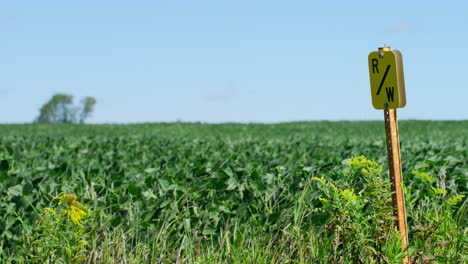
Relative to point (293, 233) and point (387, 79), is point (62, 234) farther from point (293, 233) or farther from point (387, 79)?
point (387, 79)

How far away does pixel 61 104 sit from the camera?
6600cm

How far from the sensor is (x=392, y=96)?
146 inches

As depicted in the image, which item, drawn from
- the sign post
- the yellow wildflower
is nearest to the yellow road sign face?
the sign post

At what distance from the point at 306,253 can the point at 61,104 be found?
220 ft

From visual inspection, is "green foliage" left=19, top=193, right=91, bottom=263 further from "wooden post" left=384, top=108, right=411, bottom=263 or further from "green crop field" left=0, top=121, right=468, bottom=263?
"wooden post" left=384, top=108, right=411, bottom=263

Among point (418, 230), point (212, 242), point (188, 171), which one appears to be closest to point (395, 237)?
point (418, 230)

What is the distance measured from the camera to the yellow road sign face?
3701 mm

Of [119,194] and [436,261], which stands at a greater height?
[119,194]

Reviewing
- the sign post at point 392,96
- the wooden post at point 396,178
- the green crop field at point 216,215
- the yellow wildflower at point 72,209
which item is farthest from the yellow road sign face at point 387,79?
the yellow wildflower at point 72,209

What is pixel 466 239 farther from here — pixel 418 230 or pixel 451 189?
pixel 451 189

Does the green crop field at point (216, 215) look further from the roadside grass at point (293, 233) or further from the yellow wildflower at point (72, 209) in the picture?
the yellow wildflower at point (72, 209)

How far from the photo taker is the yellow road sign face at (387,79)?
3.70 meters

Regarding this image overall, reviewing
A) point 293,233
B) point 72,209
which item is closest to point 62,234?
point 72,209

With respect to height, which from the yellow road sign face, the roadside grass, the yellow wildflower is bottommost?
the roadside grass
